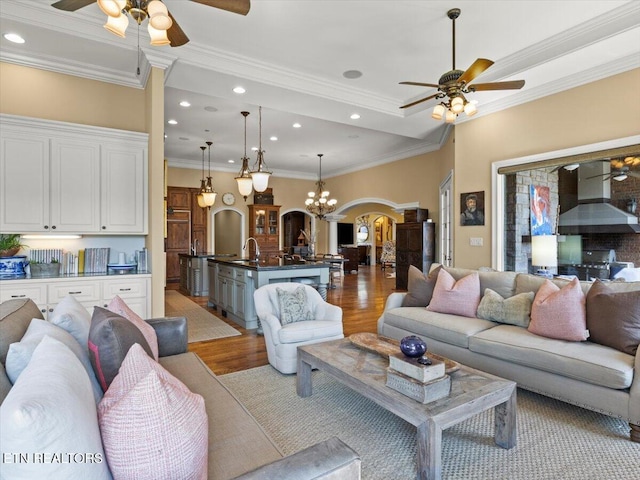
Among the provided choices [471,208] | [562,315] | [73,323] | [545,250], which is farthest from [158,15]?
[471,208]

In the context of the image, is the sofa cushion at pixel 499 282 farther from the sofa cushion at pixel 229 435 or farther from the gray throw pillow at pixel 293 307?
the sofa cushion at pixel 229 435

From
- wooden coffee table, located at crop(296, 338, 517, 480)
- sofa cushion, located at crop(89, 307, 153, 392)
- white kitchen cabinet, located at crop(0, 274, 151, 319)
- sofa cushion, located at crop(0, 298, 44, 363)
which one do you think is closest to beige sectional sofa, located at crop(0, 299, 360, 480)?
sofa cushion, located at crop(0, 298, 44, 363)

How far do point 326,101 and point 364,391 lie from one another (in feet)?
13.6

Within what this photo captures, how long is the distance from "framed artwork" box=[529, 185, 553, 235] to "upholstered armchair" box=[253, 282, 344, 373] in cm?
342

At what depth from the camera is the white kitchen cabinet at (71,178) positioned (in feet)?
11.7

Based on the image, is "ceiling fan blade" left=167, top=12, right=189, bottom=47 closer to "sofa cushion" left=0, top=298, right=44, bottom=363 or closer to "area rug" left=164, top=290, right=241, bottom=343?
"sofa cushion" left=0, top=298, right=44, bottom=363

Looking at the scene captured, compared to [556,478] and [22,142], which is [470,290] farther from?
[22,142]

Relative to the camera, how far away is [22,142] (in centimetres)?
360

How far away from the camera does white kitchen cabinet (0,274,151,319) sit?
134 inches

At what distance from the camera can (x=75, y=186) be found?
385 centimetres

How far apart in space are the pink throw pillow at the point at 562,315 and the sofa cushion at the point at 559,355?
6 centimetres

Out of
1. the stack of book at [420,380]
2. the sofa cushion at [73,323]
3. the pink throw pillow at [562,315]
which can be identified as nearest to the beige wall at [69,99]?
the sofa cushion at [73,323]

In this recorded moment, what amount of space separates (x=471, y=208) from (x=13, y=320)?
5706 mm

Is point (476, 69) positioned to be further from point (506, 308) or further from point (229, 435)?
point (229, 435)
